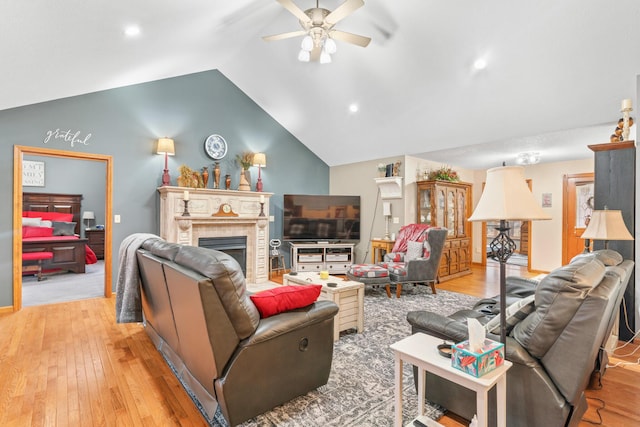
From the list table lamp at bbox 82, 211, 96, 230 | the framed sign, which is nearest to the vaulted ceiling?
the framed sign

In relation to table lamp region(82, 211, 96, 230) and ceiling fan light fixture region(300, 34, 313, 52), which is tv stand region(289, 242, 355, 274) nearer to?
ceiling fan light fixture region(300, 34, 313, 52)

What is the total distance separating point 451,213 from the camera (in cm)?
604

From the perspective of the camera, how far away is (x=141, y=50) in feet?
11.7

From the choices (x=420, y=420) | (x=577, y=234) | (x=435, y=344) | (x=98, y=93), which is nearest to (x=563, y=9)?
(x=435, y=344)

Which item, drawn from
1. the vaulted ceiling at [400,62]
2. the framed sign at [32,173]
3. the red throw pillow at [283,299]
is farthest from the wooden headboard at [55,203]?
the red throw pillow at [283,299]

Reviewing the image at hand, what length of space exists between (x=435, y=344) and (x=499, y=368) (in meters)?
0.30

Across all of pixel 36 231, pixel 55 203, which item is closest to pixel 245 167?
pixel 36 231

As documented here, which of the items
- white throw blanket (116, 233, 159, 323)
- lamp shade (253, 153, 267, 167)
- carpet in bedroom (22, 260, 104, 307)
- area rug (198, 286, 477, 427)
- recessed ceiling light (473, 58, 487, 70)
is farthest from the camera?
lamp shade (253, 153, 267, 167)

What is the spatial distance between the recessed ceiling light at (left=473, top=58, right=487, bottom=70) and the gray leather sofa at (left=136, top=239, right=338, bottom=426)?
3280 mm

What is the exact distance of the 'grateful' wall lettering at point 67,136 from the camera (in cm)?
403

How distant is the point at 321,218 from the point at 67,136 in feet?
13.7

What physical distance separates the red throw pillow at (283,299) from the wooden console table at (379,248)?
373cm

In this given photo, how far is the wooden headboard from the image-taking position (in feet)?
22.5

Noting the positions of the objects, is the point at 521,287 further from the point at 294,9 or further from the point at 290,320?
the point at 294,9
